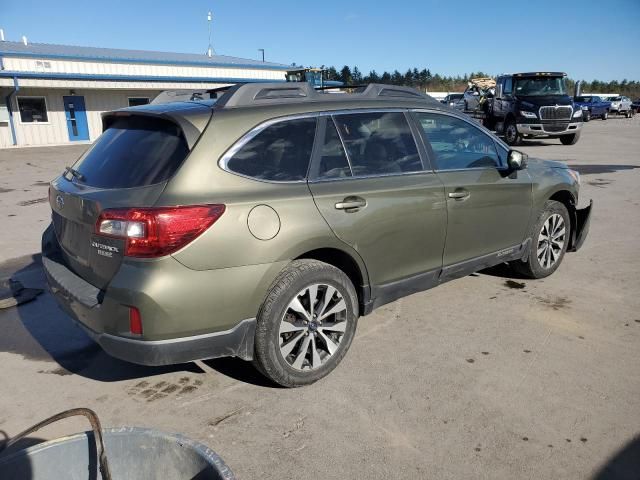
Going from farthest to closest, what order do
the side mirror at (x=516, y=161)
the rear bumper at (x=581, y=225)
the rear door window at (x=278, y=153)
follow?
the rear bumper at (x=581, y=225)
the side mirror at (x=516, y=161)
the rear door window at (x=278, y=153)

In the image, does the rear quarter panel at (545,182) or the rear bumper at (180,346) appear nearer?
the rear bumper at (180,346)

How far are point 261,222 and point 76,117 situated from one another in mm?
25928

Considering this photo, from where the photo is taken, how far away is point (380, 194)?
351cm

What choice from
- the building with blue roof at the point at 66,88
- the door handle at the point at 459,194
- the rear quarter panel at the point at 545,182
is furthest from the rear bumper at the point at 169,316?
the building with blue roof at the point at 66,88

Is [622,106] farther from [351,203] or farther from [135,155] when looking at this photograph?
[135,155]

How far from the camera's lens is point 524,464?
2.59 meters

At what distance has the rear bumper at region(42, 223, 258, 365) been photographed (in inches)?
105

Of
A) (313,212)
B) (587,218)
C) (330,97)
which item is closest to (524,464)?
(313,212)

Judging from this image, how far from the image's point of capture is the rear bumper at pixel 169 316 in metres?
2.67

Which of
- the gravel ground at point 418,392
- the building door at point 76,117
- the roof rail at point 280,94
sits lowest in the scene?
the gravel ground at point 418,392

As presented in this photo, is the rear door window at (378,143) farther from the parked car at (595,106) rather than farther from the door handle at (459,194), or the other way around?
the parked car at (595,106)

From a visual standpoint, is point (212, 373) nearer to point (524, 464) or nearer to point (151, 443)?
point (151, 443)

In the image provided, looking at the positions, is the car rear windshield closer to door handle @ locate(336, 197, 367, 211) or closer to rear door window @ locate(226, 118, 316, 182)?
rear door window @ locate(226, 118, 316, 182)

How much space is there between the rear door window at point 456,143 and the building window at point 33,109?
24.7m
